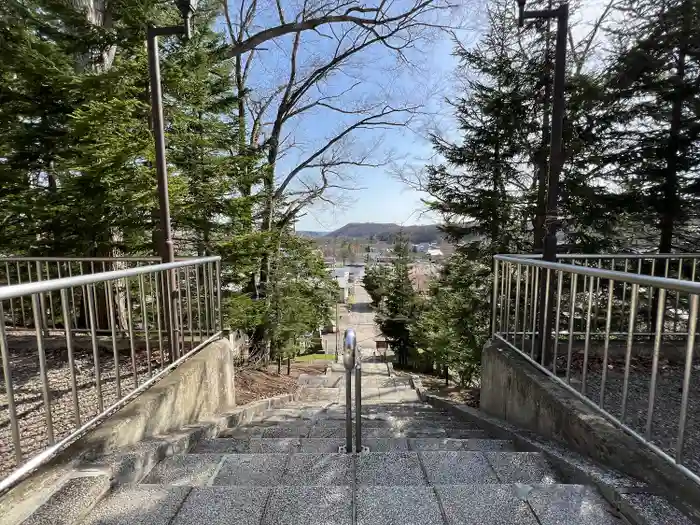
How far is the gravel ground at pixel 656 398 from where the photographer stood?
2139mm

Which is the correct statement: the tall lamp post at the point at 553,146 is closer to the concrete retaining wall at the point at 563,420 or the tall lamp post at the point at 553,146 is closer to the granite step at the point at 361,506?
the concrete retaining wall at the point at 563,420

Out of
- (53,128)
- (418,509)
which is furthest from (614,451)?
(53,128)

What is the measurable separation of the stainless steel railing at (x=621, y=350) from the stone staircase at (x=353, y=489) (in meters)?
0.52

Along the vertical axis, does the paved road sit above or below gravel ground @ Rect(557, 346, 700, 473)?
below

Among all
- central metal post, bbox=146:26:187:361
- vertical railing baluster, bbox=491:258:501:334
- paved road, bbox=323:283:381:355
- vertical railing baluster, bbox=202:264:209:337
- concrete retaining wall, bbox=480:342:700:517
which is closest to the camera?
→ concrete retaining wall, bbox=480:342:700:517

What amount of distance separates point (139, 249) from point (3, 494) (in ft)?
15.4

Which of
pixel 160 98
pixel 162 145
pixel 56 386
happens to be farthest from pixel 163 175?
pixel 56 386

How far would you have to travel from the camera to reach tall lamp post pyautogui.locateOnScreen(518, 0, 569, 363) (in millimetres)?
2713

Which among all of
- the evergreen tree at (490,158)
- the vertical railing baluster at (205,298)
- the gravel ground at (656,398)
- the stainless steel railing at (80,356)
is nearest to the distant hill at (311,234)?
the evergreen tree at (490,158)

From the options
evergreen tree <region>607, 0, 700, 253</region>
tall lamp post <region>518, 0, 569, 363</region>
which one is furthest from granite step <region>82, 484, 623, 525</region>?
evergreen tree <region>607, 0, 700, 253</region>

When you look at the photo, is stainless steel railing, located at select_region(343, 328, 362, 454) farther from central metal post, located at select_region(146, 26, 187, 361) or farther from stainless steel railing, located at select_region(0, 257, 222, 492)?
central metal post, located at select_region(146, 26, 187, 361)

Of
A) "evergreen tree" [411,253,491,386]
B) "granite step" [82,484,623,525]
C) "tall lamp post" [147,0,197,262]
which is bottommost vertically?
"evergreen tree" [411,253,491,386]

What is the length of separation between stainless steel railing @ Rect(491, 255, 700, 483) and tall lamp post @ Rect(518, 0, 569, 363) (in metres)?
0.02

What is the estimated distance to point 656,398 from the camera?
2.75m
